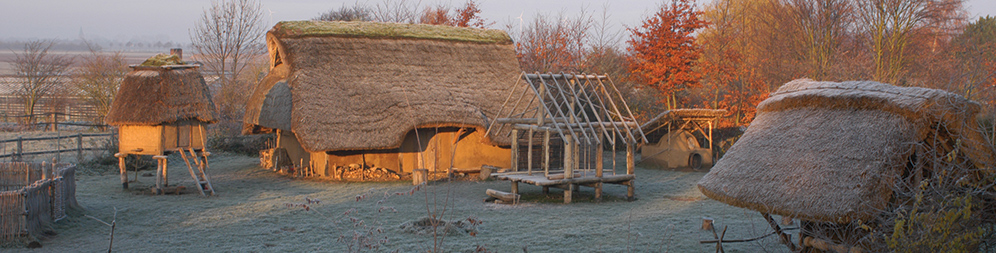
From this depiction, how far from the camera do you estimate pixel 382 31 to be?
52.1ft

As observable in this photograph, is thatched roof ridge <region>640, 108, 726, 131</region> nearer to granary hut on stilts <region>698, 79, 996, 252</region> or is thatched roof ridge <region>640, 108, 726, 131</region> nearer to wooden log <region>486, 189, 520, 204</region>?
wooden log <region>486, 189, 520, 204</region>

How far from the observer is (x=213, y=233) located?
8555mm

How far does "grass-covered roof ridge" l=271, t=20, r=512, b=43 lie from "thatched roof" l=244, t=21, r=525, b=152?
2cm

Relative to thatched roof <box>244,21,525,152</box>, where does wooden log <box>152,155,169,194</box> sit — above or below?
below

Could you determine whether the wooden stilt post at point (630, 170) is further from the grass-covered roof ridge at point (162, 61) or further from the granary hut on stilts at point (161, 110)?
the grass-covered roof ridge at point (162, 61)

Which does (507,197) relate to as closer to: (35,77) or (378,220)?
(378,220)

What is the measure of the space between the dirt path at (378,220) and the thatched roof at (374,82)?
1.26 metres

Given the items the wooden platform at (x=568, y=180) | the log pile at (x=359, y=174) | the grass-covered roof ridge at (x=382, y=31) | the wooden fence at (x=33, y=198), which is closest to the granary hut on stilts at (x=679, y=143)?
the grass-covered roof ridge at (x=382, y=31)

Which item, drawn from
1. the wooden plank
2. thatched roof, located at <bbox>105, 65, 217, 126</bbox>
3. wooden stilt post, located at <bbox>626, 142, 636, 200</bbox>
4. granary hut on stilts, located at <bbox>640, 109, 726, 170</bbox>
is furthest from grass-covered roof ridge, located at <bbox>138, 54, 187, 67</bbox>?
granary hut on stilts, located at <bbox>640, 109, 726, 170</bbox>

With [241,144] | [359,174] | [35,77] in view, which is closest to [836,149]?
[359,174]

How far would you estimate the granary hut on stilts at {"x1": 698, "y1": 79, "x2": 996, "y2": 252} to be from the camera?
5.45m

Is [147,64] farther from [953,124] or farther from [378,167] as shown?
[953,124]

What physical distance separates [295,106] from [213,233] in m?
5.57

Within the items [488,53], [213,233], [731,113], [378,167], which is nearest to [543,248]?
[213,233]
